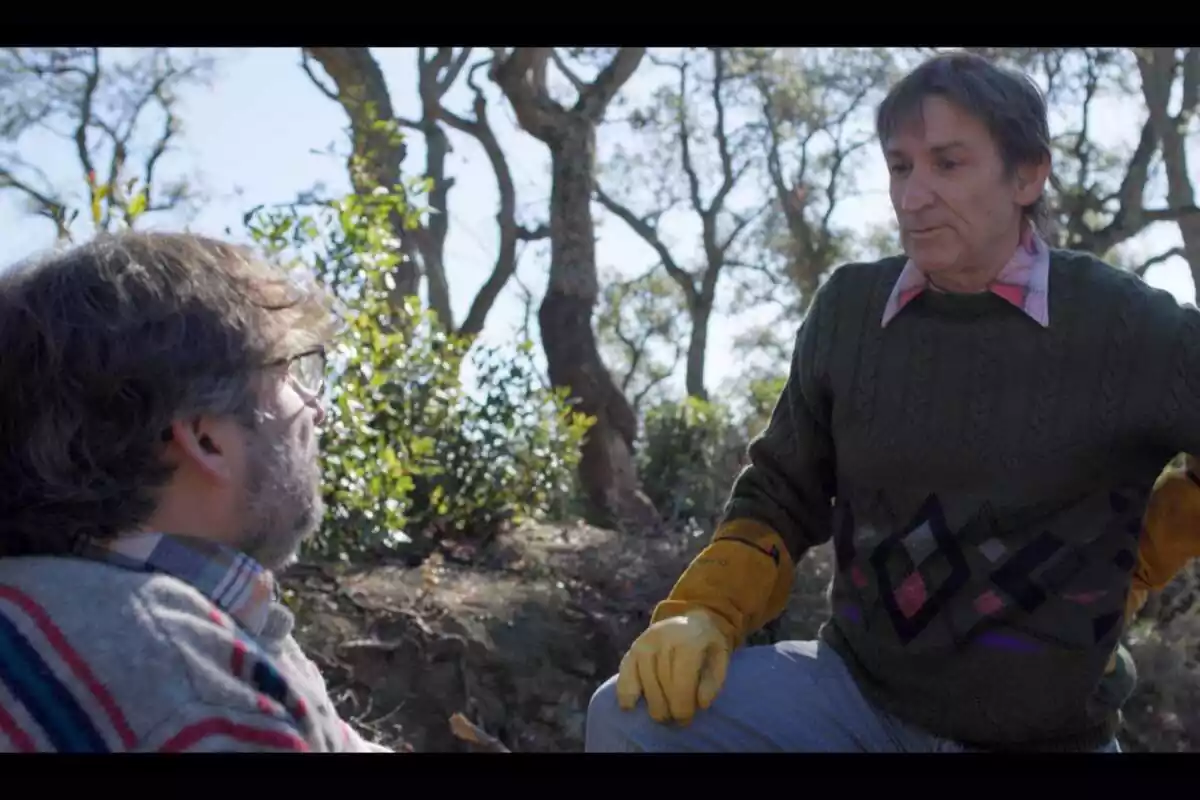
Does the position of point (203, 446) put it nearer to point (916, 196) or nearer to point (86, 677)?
point (86, 677)

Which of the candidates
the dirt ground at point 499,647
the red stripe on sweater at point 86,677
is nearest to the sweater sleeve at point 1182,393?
the red stripe on sweater at point 86,677

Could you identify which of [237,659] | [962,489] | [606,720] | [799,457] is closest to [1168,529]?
[962,489]

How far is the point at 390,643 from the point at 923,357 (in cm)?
293

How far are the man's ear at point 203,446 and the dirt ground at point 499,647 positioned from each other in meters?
2.52

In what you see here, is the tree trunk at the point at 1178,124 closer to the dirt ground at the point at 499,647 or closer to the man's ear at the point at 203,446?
the dirt ground at the point at 499,647

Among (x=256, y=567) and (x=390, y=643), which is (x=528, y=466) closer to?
(x=390, y=643)

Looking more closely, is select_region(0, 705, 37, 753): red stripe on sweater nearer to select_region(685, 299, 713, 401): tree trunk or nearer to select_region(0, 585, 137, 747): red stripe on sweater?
select_region(0, 585, 137, 747): red stripe on sweater

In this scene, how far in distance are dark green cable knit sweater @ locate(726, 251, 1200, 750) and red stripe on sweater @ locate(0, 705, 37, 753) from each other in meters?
1.28

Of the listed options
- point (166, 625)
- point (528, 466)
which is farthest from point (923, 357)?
point (528, 466)

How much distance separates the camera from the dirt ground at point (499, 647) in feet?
14.1

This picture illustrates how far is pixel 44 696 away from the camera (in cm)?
127

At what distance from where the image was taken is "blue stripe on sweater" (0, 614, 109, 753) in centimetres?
127

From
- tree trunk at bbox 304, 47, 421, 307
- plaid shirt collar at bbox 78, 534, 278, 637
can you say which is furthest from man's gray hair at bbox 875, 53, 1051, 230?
tree trunk at bbox 304, 47, 421, 307

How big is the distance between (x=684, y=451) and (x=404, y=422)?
3.24 meters
